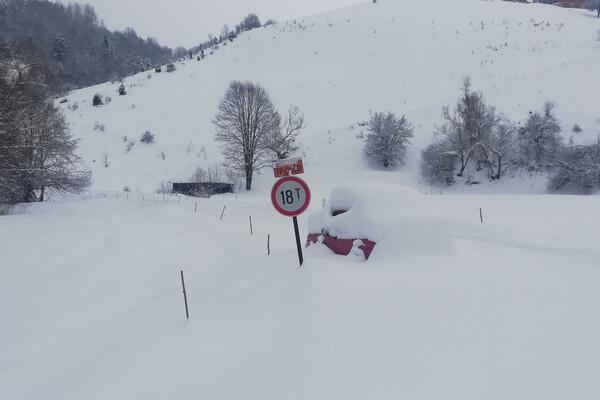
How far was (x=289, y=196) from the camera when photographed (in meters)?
5.12

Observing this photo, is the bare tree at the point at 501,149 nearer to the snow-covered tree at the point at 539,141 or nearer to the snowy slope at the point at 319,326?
the snow-covered tree at the point at 539,141

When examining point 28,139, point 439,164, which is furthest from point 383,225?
point 439,164

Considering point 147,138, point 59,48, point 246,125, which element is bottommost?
point 246,125

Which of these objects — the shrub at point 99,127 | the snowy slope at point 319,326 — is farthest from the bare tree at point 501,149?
the shrub at point 99,127

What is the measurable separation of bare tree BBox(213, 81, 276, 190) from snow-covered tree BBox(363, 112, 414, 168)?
28.2ft

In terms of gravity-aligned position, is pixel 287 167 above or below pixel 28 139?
below

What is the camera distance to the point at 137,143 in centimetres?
3475

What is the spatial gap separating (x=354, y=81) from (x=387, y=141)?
1853cm

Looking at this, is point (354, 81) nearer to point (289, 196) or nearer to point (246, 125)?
point (246, 125)

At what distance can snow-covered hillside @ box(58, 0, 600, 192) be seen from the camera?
29953 millimetres

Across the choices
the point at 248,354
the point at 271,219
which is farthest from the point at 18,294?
the point at 271,219

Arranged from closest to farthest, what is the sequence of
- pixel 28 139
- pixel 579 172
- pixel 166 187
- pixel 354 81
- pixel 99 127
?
1. pixel 28 139
2. pixel 579 172
3. pixel 166 187
4. pixel 99 127
5. pixel 354 81

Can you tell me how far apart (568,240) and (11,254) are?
13.5m

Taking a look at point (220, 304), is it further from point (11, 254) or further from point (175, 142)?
point (175, 142)
